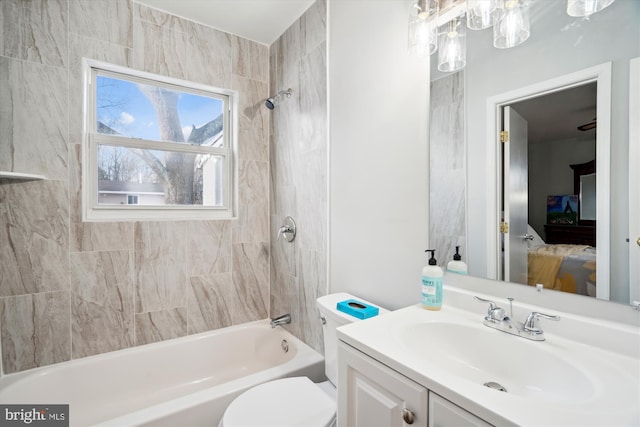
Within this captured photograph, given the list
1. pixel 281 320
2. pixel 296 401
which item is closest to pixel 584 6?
pixel 296 401

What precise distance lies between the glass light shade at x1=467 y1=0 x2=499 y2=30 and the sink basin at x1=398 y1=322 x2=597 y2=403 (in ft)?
3.30

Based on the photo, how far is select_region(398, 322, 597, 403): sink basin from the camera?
2.33 feet

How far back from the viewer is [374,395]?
31.4 inches

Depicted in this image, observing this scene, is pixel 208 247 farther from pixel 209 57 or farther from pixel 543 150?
pixel 543 150

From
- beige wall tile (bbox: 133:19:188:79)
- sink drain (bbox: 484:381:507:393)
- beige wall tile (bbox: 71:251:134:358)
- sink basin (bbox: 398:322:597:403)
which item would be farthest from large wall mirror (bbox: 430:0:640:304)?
beige wall tile (bbox: 71:251:134:358)

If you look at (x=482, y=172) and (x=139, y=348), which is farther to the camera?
(x=139, y=348)

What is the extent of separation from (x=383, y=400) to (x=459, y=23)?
128 cm

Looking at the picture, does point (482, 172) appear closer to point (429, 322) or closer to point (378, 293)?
point (429, 322)

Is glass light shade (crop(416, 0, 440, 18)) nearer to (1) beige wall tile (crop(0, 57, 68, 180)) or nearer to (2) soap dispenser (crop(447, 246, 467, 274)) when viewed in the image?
(2) soap dispenser (crop(447, 246, 467, 274))


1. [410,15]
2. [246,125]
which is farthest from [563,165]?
[246,125]

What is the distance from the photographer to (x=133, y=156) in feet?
6.49

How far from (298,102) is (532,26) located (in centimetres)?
138

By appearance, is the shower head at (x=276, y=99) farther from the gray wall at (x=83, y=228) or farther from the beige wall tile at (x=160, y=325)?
the beige wall tile at (x=160, y=325)

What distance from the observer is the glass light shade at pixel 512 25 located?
3.02 ft
